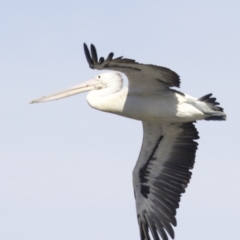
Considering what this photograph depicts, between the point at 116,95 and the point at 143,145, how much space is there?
1578 mm

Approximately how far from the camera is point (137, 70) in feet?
50.1

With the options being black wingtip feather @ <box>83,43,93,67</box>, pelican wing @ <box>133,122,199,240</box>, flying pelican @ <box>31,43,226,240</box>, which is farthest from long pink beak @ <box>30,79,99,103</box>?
black wingtip feather @ <box>83,43,93,67</box>

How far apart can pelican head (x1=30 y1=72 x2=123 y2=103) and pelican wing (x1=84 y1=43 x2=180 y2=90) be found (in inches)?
23.4

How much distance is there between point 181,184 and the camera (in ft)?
55.2

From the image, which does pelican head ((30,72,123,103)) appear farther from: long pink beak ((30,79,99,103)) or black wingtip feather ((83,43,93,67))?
black wingtip feather ((83,43,93,67))

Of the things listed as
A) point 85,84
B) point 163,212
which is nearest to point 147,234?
point 163,212

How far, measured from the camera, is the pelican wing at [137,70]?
14.7 meters

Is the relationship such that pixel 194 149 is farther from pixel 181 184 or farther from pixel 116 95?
pixel 116 95

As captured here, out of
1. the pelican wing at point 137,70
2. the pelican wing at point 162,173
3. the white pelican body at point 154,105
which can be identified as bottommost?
the pelican wing at point 162,173

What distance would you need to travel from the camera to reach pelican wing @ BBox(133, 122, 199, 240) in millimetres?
16672

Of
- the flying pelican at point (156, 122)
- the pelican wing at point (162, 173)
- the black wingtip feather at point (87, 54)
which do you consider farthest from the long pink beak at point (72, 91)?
the black wingtip feather at point (87, 54)

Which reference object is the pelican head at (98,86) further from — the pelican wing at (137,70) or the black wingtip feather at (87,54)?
the black wingtip feather at (87,54)

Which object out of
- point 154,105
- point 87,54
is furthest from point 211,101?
point 87,54

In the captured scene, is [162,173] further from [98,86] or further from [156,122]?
[98,86]
